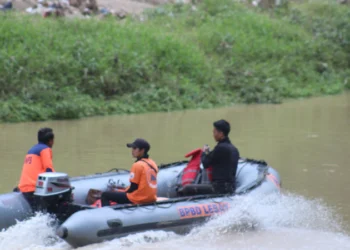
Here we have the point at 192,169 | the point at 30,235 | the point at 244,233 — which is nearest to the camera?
the point at 30,235

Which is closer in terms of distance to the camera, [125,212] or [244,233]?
[125,212]

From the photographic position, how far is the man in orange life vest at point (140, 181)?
7770 mm

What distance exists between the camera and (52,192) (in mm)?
7562

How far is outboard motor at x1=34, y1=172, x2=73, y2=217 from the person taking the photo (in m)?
7.52

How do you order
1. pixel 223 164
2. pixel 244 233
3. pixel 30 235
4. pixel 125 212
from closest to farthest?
pixel 30 235 → pixel 125 212 → pixel 244 233 → pixel 223 164

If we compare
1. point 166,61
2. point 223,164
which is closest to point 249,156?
point 223,164

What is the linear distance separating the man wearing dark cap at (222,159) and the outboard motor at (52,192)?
67.0 inches

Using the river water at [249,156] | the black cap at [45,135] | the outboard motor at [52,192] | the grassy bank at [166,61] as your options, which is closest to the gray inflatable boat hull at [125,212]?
the river water at [249,156]

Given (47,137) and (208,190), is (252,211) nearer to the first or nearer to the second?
(208,190)

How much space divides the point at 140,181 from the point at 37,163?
109cm

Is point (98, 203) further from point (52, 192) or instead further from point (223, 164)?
point (223, 164)

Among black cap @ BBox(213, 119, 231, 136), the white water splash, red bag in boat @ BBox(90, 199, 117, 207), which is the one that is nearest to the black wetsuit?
black cap @ BBox(213, 119, 231, 136)

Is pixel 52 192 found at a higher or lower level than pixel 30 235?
higher

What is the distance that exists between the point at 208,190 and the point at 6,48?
1000cm
